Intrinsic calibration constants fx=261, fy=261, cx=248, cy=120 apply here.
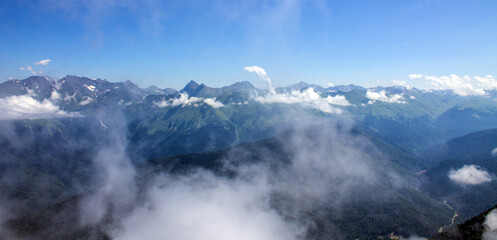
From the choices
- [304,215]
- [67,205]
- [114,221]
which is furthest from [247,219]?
[67,205]

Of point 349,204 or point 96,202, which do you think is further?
point 349,204

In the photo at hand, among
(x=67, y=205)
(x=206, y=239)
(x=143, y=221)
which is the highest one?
(x=67, y=205)

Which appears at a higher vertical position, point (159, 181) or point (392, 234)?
point (159, 181)

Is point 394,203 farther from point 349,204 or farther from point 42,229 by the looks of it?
point 42,229

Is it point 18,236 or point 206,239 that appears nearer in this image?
point 18,236

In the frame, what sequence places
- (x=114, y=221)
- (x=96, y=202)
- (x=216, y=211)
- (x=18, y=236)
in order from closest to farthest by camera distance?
(x=18, y=236), (x=114, y=221), (x=96, y=202), (x=216, y=211)

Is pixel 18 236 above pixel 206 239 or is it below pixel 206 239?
above

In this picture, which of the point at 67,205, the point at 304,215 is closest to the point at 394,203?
the point at 304,215

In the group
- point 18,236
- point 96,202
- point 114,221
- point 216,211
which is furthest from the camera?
point 216,211

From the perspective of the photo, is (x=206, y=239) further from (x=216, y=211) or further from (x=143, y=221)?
(x=143, y=221)
